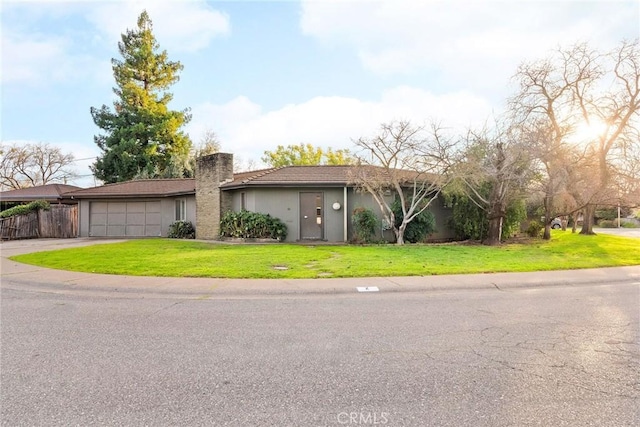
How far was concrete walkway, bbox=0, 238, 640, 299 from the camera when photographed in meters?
7.68

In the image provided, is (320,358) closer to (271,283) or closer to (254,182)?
(271,283)

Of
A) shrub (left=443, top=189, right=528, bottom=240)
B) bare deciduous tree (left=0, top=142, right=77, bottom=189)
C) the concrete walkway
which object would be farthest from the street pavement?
bare deciduous tree (left=0, top=142, right=77, bottom=189)

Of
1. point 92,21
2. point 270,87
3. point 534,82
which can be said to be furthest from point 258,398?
point 534,82

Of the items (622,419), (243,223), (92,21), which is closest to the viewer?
(622,419)

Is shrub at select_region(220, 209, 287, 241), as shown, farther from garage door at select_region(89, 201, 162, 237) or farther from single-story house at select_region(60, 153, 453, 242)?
garage door at select_region(89, 201, 162, 237)

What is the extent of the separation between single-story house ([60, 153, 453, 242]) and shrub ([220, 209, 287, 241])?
0.46 metres

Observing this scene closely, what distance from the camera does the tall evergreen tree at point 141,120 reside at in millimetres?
33938

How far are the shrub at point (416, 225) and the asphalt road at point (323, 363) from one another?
36.4 feet

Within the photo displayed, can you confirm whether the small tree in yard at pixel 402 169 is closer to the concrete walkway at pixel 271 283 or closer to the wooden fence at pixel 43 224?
the concrete walkway at pixel 271 283

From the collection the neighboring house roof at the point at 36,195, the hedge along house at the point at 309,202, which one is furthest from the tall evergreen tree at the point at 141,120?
the hedge along house at the point at 309,202

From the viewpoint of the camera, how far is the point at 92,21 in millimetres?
11836

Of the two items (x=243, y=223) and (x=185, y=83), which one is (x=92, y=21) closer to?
(x=243, y=223)

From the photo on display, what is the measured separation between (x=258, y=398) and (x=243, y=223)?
15043 mm

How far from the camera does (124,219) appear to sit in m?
23.7
